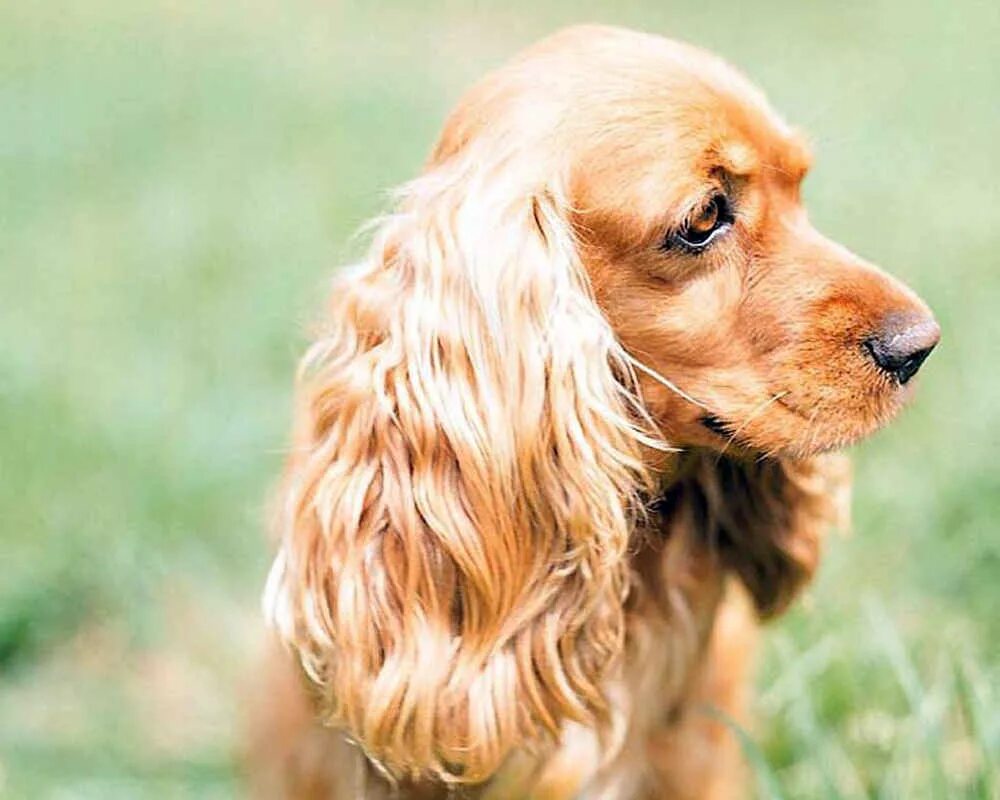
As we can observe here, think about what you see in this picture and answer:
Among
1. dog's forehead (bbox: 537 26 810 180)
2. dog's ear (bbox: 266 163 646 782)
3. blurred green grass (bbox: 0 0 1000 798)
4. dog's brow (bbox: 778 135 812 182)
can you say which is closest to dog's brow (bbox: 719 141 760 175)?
dog's forehead (bbox: 537 26 810 180)

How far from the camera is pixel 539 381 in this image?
254 cm

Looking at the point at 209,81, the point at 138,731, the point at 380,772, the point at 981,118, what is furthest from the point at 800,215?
the point at 209,81

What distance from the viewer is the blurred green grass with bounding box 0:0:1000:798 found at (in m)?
3.44

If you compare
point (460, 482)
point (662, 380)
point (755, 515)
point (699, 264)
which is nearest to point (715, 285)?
point (699, 264)

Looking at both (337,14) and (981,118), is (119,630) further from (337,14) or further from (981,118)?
(337,14)

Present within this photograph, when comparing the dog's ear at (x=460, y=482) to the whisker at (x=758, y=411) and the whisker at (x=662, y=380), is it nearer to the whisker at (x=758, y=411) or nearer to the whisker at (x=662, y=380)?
the whisker at (x=662, y=380)

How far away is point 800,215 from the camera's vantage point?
9.09 ft

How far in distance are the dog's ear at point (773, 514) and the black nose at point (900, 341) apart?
0.37 metres

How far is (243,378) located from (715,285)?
8.60 ft

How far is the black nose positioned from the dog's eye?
0.92 ft

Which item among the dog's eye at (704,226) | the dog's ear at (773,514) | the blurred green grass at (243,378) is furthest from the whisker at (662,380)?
the blurred green grass at (243,378)

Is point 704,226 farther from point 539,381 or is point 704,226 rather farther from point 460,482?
point 460,482

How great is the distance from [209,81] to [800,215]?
609 cm

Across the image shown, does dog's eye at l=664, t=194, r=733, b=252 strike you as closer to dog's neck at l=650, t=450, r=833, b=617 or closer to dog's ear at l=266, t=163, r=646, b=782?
dog's ear at l=266, t=163, r=646, b=782
